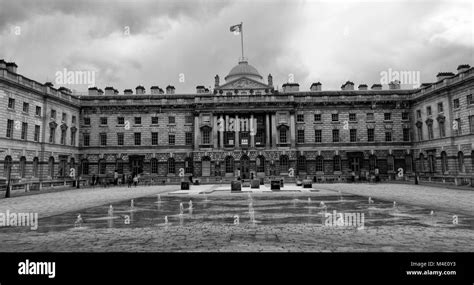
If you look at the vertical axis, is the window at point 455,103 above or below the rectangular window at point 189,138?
above

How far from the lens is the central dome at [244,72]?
57.7 metres

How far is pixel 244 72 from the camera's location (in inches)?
2274

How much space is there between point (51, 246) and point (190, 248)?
339cm

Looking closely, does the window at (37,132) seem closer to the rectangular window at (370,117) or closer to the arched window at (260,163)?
the arched window at (260,163)

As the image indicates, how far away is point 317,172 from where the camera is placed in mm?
48500

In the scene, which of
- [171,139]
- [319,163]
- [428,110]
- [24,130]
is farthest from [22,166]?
[428,110]

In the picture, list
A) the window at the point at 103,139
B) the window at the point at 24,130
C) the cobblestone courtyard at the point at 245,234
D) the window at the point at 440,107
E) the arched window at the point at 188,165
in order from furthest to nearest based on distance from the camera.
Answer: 1. the window at the point at 103,139
2. the arched window at the point at 188,165
3. the window at the point at 440,107
4. the window at the point at 24,130
5. the cobblestone courtyard at the point at 245,234

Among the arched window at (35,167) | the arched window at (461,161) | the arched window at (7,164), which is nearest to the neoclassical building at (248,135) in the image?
the arched window at (35,167)

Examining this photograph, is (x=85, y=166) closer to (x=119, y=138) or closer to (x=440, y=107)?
(x=119, y=138)

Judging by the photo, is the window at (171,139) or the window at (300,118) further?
the window at (171,139)

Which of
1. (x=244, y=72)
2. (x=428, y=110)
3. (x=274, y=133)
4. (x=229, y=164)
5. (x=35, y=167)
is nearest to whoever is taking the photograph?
(x=35, y=167)

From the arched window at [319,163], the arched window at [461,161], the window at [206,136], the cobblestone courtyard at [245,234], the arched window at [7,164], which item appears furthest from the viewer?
the window at [206,136]

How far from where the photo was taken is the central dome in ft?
189
